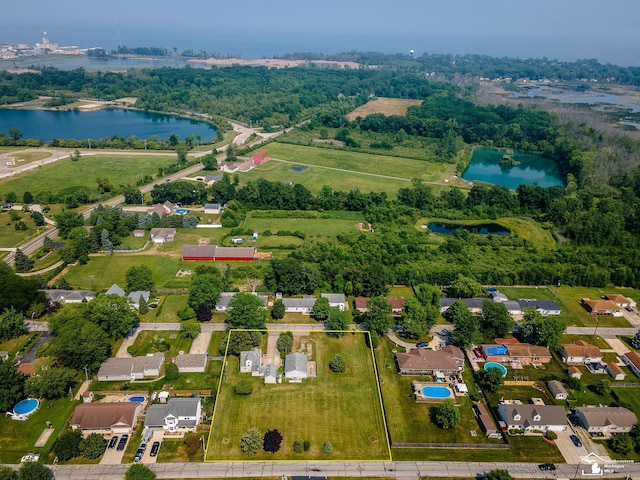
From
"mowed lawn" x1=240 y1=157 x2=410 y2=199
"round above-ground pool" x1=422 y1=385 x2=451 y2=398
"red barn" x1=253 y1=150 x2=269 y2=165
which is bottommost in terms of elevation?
"round above-ground pool" x1=422 y1=385 x2=451 y2=398

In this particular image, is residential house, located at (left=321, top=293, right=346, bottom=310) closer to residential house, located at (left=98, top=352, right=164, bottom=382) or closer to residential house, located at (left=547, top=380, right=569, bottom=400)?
residential house, located at (left=98, top=352, right=164, bottom=382)

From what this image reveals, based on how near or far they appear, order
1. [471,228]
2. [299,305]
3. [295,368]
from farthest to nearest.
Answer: [471,228], [299,305], [295,368]

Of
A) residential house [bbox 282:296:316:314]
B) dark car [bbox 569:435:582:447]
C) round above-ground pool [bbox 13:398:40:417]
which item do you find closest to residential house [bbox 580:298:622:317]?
dark car [bbox 569:435:582:447]

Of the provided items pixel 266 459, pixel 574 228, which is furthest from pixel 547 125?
pixel 266 459

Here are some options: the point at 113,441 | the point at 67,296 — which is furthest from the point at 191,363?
the point at 67,296

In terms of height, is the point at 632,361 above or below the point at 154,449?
above

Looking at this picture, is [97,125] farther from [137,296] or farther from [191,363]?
[191,363]
